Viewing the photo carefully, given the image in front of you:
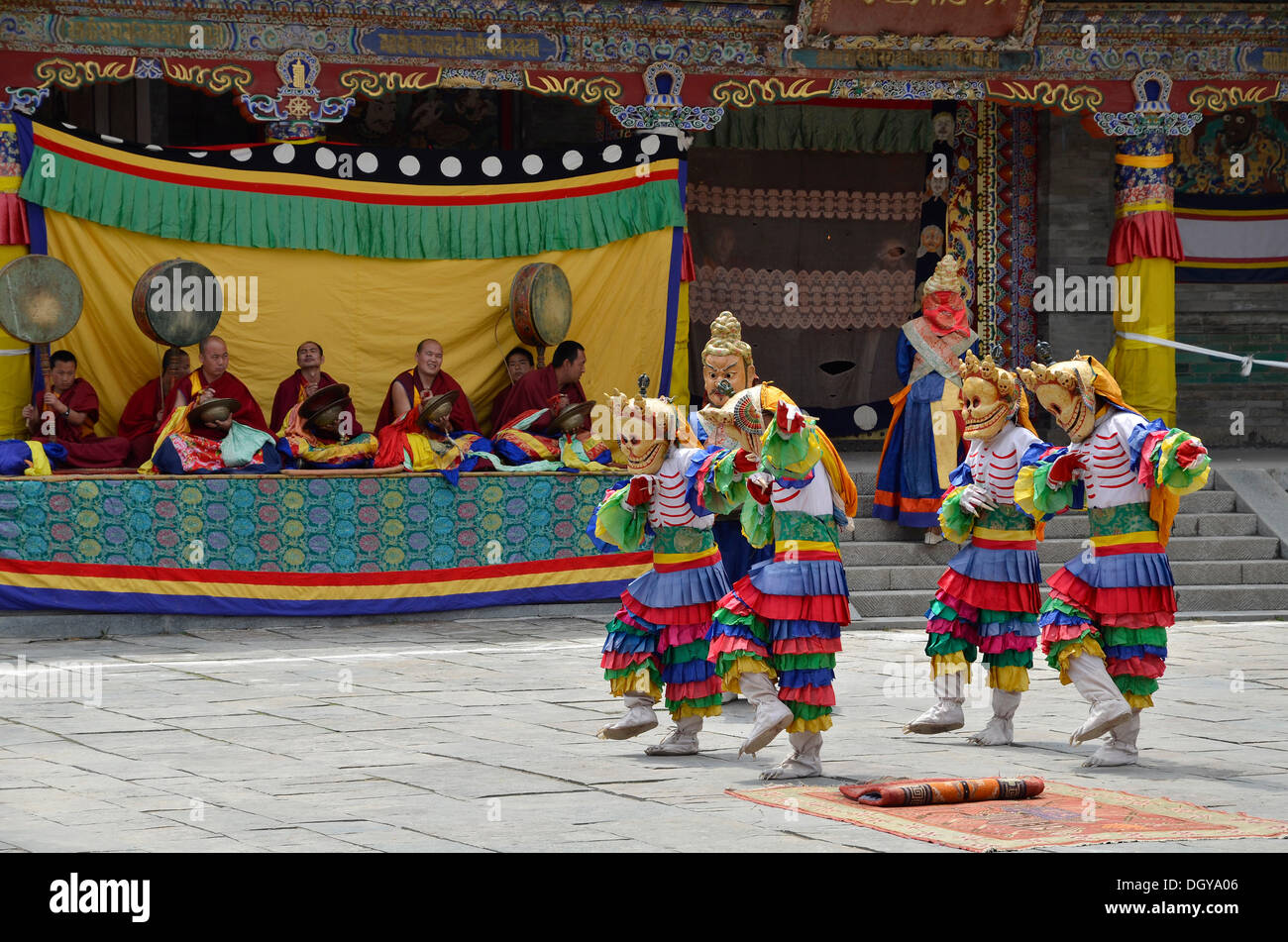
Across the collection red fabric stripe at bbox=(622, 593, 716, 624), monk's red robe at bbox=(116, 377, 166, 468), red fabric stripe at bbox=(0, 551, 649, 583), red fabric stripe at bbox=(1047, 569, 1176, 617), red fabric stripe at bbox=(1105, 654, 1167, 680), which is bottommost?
red fabric stripe at bbox=(1105, 654, 1167, 680)

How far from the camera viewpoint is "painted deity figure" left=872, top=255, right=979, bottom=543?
10781mm

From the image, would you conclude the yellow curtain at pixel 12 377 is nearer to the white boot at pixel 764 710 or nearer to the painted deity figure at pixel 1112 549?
the white boot at pixel 764 710

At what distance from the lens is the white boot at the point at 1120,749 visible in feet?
20.5

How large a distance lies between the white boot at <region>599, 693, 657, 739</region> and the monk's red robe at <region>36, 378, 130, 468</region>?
445 centimetres

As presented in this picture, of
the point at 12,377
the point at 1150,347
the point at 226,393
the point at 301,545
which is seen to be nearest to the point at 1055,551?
the point at 1150,347

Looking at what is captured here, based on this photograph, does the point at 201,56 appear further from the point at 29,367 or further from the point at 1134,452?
the point at 1134,452

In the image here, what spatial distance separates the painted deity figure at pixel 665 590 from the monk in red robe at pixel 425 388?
4030mm

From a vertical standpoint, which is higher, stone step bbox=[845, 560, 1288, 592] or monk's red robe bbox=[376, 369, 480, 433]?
monk's red robe bbox=[376, 369, 480, 433]

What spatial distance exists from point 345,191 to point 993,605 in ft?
17.7

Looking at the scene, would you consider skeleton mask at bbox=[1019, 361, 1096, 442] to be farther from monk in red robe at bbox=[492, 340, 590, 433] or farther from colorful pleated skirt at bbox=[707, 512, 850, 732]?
monk in red robe at bbox=[492, 340, 590, 433]

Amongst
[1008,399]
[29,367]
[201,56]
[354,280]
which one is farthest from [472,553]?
[1008,399]

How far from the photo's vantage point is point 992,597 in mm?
6914

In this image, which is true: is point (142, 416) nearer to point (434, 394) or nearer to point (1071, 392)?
point (434, 394)

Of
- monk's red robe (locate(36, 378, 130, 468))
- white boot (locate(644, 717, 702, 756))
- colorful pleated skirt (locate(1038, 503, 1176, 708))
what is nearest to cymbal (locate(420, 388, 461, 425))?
monk's red robe (locate(36, 378, 130, 468))
